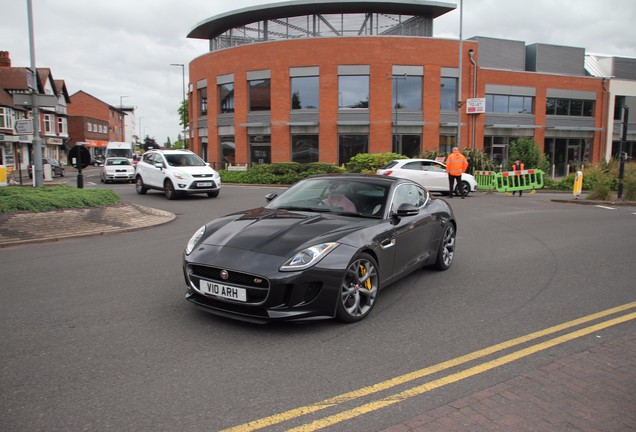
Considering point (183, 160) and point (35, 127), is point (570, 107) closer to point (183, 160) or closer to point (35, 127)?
point (183, 160)

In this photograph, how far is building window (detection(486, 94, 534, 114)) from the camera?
3625 centimetres

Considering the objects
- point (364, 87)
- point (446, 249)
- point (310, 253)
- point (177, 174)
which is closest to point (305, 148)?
point (364, 87)

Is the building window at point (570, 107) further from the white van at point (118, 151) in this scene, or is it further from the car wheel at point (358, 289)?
the car wheel at point (358, 289)

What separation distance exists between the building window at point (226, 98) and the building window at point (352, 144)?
898 centimetres

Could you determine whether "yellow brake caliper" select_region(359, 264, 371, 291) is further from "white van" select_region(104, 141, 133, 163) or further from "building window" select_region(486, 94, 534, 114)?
"building window" select_region(486, 94, 534, 114)

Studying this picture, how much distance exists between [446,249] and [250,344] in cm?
388

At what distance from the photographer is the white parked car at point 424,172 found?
1906cm

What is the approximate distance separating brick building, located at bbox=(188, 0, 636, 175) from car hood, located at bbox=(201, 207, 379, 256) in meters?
26.8

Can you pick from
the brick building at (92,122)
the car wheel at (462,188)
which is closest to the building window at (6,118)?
the brick building at (92,122)

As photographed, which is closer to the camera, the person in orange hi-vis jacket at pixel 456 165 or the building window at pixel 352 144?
the person in orange hi-vis jacket at pixel 456 165

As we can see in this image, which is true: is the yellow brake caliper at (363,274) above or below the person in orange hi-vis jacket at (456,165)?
below

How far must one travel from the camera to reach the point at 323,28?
34.6 meters

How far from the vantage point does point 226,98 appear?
36.5m

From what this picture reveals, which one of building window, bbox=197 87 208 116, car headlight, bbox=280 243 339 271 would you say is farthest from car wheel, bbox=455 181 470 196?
building window, bbox=197 87 208 116
